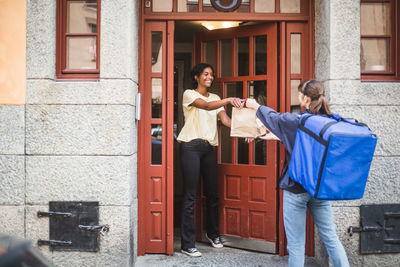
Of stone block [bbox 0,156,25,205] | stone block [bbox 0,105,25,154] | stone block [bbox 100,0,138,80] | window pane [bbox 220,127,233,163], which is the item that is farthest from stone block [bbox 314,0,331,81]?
stone block [bbox 0,156,25,205]

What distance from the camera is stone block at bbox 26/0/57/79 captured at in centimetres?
406

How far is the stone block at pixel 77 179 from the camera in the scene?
4.05 meters

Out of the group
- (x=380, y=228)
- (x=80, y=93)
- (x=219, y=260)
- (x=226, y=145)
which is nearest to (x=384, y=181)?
(x=380, y=228)

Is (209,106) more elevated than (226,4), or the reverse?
(226,4)

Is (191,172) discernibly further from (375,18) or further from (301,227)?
(375,18)

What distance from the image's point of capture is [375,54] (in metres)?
4.34

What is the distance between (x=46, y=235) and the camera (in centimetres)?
405

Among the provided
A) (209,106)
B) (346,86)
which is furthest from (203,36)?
(346,86)

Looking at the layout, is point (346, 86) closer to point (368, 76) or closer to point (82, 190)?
point (368, 76)

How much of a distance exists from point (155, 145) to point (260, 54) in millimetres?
1727

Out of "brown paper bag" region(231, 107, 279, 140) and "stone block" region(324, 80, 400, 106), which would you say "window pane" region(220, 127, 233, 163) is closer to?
"brown paper bag" region(231, 107, 279, 140)

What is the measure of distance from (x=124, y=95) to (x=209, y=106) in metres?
0.97

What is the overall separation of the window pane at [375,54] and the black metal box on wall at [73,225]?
3388mm

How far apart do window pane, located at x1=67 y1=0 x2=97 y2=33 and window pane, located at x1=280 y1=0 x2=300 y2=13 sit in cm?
217
